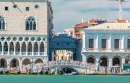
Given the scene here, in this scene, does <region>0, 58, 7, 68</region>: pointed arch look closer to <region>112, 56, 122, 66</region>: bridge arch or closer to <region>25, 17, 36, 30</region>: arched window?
<region>25, 17, 36, 30</region>: arched window

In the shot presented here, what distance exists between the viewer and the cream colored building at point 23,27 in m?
85.6

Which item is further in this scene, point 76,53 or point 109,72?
point 76,53

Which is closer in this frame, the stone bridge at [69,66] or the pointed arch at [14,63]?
the stone bridge at [69,66]

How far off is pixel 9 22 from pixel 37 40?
18.1 ft

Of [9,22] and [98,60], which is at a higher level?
[9,22]

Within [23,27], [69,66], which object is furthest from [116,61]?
[23,27]

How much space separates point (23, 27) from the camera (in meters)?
85.9

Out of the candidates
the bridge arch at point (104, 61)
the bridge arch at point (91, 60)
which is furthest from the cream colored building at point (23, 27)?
the bridge arch at point (104, 61)

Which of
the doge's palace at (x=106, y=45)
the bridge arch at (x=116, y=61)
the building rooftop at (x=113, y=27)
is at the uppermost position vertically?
the building rooftop at (x=113, y=27)

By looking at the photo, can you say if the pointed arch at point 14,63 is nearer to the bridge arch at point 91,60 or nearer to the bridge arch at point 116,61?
the bridge arch at point 91,60

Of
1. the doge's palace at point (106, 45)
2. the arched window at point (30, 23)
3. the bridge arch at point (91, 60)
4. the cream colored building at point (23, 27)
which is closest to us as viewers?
the doge's palace at point (106, 45)

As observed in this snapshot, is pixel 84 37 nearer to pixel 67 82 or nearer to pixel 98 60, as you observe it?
pixel 98 60

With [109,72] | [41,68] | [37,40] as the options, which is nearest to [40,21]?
[37,40]

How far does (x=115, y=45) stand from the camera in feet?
281
